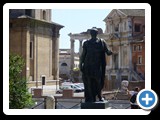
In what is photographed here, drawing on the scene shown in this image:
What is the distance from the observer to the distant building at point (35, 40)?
32.8 metres

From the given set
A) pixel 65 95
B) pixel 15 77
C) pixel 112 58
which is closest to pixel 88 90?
pixel 15 77

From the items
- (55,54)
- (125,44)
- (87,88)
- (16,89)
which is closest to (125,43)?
(125,44)

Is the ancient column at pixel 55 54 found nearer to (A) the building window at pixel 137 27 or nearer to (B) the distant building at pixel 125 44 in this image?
(B) the distant building at pixel 125 44

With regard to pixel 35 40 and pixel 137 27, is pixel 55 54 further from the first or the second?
pixel 137 27

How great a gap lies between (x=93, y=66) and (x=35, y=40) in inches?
994

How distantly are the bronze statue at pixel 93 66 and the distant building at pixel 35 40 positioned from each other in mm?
22124

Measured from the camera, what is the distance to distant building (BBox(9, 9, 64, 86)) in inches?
1291

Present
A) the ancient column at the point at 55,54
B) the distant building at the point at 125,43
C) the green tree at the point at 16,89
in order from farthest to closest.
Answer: the distant building at the point at 125,43
the ancient column at the point at 55,54
the green tree at the point at 16,89

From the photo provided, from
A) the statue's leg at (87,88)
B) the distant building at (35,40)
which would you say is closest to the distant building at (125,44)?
the distant building at (35,40)

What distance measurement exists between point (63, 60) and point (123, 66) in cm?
2566

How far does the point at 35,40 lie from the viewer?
1341 inches

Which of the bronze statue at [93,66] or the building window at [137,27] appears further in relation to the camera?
the building window at [137,27]

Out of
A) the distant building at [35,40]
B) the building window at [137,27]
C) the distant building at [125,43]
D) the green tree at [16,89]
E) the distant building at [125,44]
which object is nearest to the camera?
the green tree at [16,89]

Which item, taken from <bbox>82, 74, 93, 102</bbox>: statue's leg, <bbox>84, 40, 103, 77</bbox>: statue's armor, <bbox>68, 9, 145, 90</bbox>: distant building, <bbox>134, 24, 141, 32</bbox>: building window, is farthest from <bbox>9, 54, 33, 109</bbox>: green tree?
<bbox>134, 24, 141, 32</bbox>: building window
